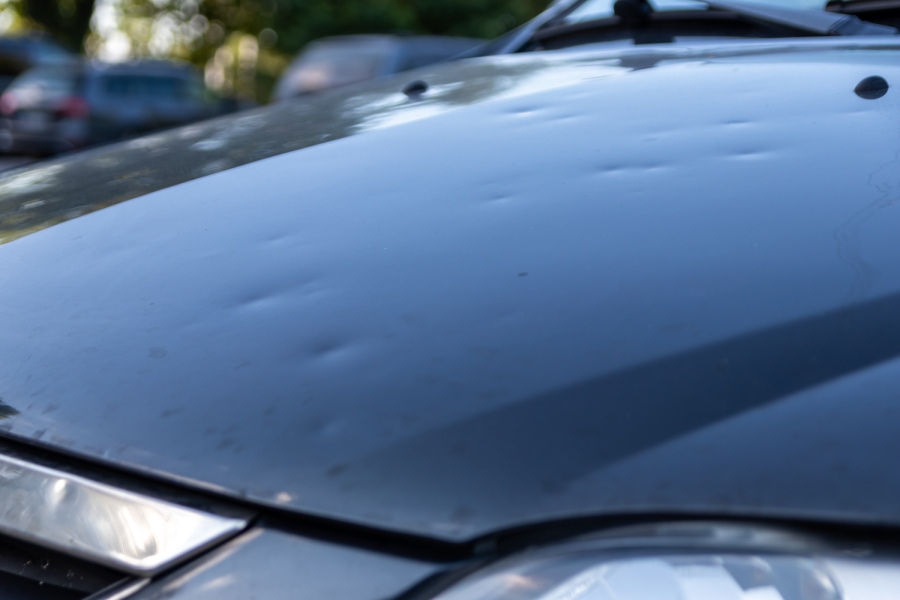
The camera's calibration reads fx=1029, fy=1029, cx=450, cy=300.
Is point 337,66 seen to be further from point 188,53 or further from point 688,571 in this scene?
point 188,53

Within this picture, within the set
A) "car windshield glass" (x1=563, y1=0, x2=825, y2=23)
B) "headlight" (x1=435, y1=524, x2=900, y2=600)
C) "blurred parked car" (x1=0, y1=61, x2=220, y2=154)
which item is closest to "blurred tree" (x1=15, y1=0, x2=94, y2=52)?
"blurred parked car" (x1=0, y1=61, x2=220, y2=154)

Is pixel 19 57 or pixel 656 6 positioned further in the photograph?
pixel 19 57

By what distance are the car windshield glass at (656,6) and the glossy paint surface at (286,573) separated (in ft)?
5.90

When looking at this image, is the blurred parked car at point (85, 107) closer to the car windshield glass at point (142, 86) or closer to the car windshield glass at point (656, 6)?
the car windshield glass at point (142, 86)

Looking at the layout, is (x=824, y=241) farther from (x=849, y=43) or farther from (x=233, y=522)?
(x=849, y=43)

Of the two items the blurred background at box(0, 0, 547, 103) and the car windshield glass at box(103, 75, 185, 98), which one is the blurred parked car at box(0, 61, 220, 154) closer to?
the car windshield glass at box(103, 75, 185, 98)

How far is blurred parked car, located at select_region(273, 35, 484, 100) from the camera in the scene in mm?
12086

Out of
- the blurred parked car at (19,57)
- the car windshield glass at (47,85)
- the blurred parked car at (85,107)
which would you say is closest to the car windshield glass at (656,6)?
the blurred parked car at (85,107)

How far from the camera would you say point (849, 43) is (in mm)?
1914

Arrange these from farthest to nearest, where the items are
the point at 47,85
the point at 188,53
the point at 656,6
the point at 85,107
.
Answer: the point at 188,53 < the point at 47,85 < the point at 85,107 < the point at 656,6

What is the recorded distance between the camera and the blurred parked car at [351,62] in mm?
12086

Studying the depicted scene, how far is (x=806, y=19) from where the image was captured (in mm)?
2146

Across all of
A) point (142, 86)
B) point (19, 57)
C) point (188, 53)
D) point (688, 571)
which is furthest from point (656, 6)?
point (188, 53)

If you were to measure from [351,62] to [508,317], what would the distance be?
38.4 feet
